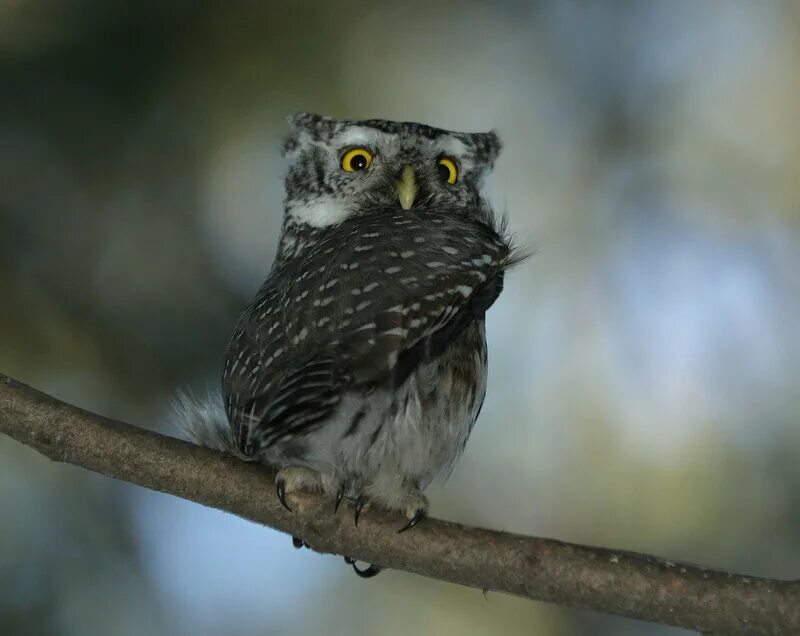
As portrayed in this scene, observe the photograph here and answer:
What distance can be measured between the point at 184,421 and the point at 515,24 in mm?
2304

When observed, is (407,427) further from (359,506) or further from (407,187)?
(407,187)

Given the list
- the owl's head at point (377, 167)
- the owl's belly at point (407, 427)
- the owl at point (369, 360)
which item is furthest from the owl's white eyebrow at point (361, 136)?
the owl's belly at point (407, 427)

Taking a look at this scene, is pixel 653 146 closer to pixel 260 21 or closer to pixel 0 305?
pixel 260 21

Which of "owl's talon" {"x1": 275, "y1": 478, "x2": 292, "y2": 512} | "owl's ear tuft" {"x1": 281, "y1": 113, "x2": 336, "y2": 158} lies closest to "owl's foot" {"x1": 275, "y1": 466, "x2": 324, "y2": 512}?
"owl's talon" {"x1": 275, "y1": 478, "x2": 292, "y2": 512}

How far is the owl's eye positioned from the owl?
290 millimetres

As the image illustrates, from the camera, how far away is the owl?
215cm

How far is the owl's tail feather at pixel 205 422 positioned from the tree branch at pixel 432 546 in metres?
0.14

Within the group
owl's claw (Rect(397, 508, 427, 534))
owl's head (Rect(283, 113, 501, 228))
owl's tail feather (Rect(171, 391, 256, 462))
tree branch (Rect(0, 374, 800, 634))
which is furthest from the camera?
owl's head (Rect(283, 113, 501, 228))

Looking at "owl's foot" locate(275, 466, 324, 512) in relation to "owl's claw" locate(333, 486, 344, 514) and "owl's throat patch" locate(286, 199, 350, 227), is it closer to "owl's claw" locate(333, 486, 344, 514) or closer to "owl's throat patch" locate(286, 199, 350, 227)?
"owl's claw" locate(333, 486, 344, 514)

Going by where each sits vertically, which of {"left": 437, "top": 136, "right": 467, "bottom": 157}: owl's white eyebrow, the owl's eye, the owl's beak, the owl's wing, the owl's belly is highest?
{"left": 437, "top": 136, "right": 467, "bottom": 157}: owl's white eyebrow

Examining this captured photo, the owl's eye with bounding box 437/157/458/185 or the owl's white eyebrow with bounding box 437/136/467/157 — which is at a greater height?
the owl's white eyebrow with bounding box 437/136/467/157

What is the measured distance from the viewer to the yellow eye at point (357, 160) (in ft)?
10.6

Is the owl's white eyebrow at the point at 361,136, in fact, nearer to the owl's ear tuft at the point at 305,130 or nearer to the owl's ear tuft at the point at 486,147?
Answer: the owl's ear tuft at the point at 305,130

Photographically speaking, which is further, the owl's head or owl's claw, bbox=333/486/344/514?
the owl's head
